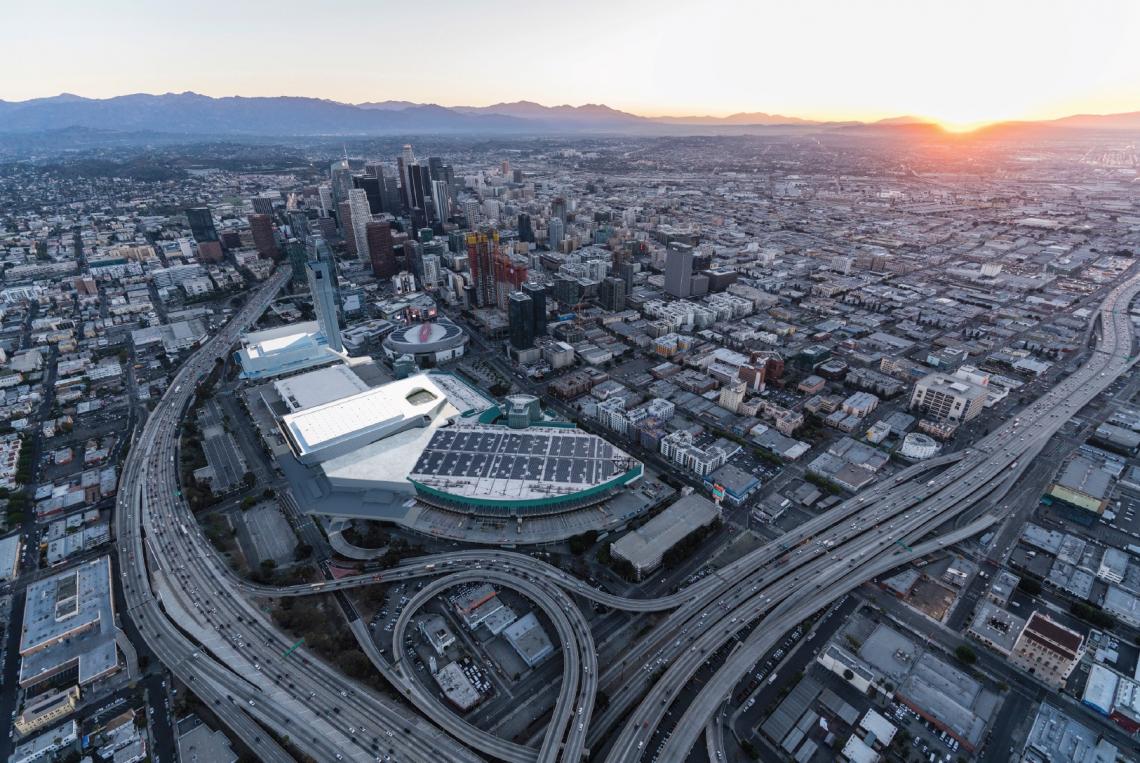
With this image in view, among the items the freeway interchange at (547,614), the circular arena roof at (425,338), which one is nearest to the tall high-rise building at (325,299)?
the circular arena roof at (425,338)

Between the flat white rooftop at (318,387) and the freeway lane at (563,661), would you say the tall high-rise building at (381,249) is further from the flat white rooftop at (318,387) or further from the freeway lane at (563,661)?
the freeway lane at (563,661)

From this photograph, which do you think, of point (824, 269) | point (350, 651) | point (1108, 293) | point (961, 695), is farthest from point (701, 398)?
point (1108, 293)

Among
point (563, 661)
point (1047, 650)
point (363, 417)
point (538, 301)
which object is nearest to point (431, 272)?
point (538, 301)

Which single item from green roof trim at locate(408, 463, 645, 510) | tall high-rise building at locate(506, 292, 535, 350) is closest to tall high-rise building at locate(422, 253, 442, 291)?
tall high-rise building at locate(506, 292, 535, 350)

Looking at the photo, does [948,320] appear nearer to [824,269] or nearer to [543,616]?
[824,269]

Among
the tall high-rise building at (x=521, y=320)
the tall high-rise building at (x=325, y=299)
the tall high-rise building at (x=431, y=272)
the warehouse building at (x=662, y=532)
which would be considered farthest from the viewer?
the tall high-rise building at (x=431, y=272)

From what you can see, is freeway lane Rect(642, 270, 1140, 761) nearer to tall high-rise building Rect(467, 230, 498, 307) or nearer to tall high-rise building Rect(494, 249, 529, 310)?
tall high-rise building Rect(494, 249, 529, 310)
